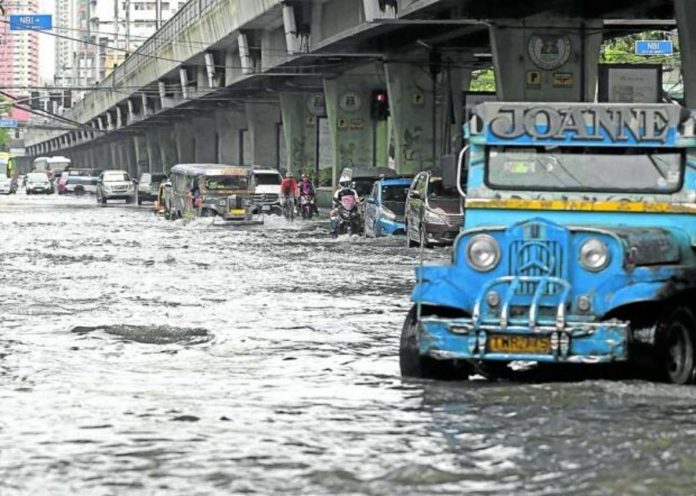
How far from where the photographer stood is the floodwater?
27.6ft

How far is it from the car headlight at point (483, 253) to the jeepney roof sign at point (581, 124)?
1245 millimetres

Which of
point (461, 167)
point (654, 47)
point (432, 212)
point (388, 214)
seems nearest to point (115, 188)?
point (654, 47)

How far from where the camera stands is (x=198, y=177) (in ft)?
158

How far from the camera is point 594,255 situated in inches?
440

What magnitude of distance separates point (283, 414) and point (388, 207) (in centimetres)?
2689

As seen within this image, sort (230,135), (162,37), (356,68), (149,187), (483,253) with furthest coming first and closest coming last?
(230,135) → (149,187) → (162,37) → (356,68) → (483,253)

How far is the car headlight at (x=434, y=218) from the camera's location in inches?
1282

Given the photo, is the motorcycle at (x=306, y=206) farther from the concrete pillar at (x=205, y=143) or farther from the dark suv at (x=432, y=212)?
the concrete pillar at (x=205, y=143)

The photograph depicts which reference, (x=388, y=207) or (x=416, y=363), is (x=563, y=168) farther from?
(x=388, y=207)

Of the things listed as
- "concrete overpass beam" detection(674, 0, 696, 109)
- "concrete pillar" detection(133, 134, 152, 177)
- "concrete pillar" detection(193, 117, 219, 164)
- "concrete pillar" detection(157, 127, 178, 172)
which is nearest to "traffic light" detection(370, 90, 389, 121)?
"concrete overpass beam" detection(674, 0, 696, 109)

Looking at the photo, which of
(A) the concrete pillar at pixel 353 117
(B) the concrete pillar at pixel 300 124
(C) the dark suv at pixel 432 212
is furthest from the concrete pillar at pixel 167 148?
(C) the dark suv at pixel 432 212

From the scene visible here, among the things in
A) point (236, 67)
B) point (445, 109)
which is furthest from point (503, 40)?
point (236, 67)

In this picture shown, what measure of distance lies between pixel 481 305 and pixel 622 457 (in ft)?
8.49

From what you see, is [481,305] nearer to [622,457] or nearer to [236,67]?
[622,457]
